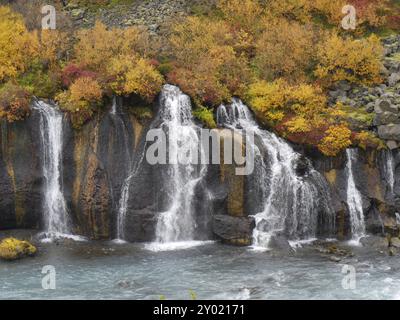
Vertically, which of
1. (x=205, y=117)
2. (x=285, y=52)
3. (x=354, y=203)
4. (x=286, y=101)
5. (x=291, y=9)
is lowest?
(x=354, y=203)

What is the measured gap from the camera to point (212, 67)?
36.0m

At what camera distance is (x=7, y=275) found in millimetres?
25781

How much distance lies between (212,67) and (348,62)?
29.5 ft

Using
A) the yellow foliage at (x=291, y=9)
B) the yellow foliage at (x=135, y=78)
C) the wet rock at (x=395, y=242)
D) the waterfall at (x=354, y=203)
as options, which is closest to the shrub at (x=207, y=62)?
the yellow foliage at (x=135, y=78)

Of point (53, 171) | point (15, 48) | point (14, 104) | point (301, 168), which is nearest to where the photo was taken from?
point (14, 104)

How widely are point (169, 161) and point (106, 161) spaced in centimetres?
346

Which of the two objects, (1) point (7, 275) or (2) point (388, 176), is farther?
(2) point (388, 176)

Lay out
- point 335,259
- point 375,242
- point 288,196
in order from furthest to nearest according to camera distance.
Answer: point 288,196
point 375,242
point 335,259

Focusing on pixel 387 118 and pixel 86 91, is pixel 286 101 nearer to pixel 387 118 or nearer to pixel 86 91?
pixel 387 118

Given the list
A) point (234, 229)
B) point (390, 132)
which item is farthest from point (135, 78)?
point (390, 132)

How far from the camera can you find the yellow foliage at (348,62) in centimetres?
3734

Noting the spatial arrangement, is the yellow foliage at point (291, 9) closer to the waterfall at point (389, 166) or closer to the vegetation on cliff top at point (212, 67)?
the vegetation on cliff top at point (212, 67)
